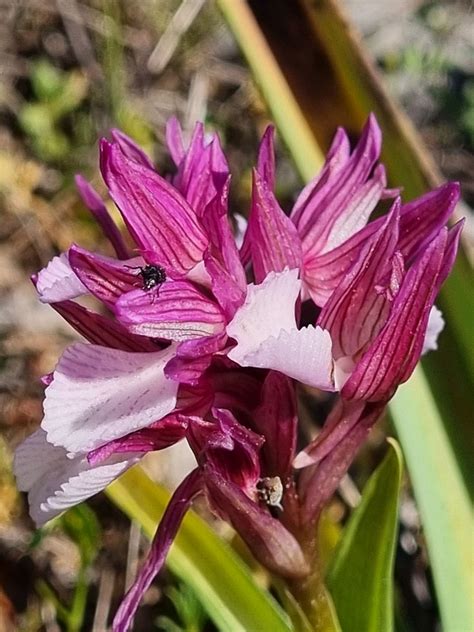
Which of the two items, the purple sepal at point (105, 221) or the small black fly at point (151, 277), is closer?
the small black fly at point (151, 277)

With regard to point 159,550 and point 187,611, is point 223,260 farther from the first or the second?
point 187,611

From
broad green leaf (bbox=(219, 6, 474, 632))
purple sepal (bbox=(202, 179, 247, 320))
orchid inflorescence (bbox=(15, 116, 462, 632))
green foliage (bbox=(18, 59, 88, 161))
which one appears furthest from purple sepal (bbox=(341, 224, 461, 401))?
green foliage (bbox=(18, 59, 88, 161))

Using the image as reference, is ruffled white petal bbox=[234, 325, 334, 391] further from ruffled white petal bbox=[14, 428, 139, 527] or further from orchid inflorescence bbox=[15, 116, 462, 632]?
ruffled white petal bbox=[14, 428, 139, 527]

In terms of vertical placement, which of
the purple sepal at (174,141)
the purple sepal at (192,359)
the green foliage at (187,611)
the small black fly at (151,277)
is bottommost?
the green foliage at (187,611)

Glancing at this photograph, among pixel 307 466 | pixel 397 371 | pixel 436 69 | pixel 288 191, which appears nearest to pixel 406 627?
pixel 307 466

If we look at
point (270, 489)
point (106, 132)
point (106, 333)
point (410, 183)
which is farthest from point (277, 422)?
point (106, 132)

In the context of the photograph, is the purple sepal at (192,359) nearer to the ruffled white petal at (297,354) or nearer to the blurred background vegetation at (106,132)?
the ruffled white petal at (297,354)

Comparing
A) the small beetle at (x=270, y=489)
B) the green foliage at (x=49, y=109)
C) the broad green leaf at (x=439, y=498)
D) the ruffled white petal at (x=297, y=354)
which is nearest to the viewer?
the ruffled white petal at (x=297, y=354)

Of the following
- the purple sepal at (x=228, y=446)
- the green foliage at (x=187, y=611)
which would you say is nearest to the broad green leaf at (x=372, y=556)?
the purple sepal at (x=228, y=446)
